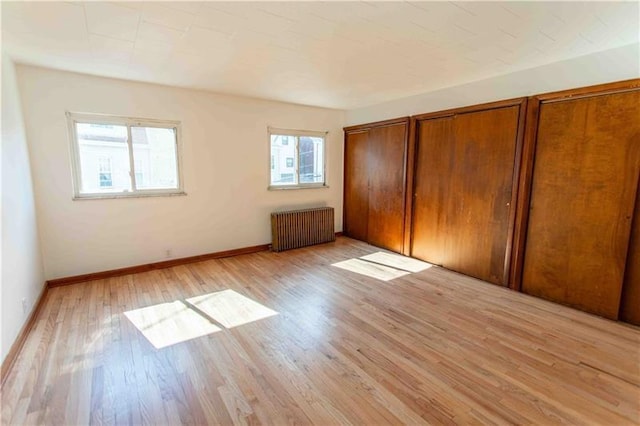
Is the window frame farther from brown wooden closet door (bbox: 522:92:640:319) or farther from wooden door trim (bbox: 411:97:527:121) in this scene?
→ brown wooden closet door (bbox: 522:92:640:319)

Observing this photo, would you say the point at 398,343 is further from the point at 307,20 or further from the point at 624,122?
the point at 624,122

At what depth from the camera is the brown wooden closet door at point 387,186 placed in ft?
15.5

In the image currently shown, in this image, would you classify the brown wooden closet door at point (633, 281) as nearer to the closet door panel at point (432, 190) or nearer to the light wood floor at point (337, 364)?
the light wood floor at point (337, 364)

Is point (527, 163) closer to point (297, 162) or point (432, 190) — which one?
point (432, 190)

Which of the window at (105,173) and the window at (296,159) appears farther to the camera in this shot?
the window at (296,159)

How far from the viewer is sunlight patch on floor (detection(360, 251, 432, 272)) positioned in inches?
167

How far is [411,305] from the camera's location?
3.08m

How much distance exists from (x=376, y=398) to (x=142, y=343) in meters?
1.88

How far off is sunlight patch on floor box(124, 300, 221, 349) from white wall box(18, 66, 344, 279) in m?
1.31

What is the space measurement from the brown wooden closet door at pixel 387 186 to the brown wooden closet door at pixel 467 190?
1.05 feet

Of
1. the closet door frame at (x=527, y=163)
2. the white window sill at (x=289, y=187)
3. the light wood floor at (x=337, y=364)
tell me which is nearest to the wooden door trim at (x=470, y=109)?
the closet door frame at (x=527, y=163)

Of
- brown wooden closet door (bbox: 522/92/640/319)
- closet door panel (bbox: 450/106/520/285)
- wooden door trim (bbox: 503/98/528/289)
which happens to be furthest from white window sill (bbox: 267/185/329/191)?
brown wooden closet door (bbox: 522/92/640/319)

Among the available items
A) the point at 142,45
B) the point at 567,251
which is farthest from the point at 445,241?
the point at 142,45

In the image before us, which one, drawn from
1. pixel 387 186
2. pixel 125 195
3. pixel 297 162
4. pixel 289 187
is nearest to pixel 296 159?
pixel 297 162
